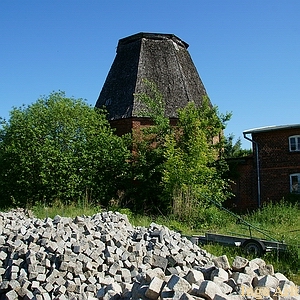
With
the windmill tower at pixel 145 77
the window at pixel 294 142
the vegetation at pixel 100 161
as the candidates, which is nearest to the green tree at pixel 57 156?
the vegetation at pixel 100 161

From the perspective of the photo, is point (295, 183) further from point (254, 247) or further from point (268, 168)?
point (254, 247)

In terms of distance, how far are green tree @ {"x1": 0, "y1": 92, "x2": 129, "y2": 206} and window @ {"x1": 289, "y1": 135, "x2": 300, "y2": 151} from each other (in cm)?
851

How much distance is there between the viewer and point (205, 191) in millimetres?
17391

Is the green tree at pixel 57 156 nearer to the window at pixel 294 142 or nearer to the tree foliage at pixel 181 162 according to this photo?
the tree foliage at pixel 181 162

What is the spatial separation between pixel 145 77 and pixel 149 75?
388 mm

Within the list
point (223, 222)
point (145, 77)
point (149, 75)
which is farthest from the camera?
point (149, 75)

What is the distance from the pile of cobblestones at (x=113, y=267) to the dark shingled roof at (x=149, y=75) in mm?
16423

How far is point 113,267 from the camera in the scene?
7539mm

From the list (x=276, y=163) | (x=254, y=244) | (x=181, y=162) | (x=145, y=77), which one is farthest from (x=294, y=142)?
(x=254, y=244)

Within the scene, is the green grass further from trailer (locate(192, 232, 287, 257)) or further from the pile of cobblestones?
the pile of cobblestones

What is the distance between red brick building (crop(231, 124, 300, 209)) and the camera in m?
21.9

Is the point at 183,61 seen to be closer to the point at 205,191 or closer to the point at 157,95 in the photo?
the point at 157,95

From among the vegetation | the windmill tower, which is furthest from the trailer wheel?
the windmill tower

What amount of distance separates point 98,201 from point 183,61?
45.3 feet
